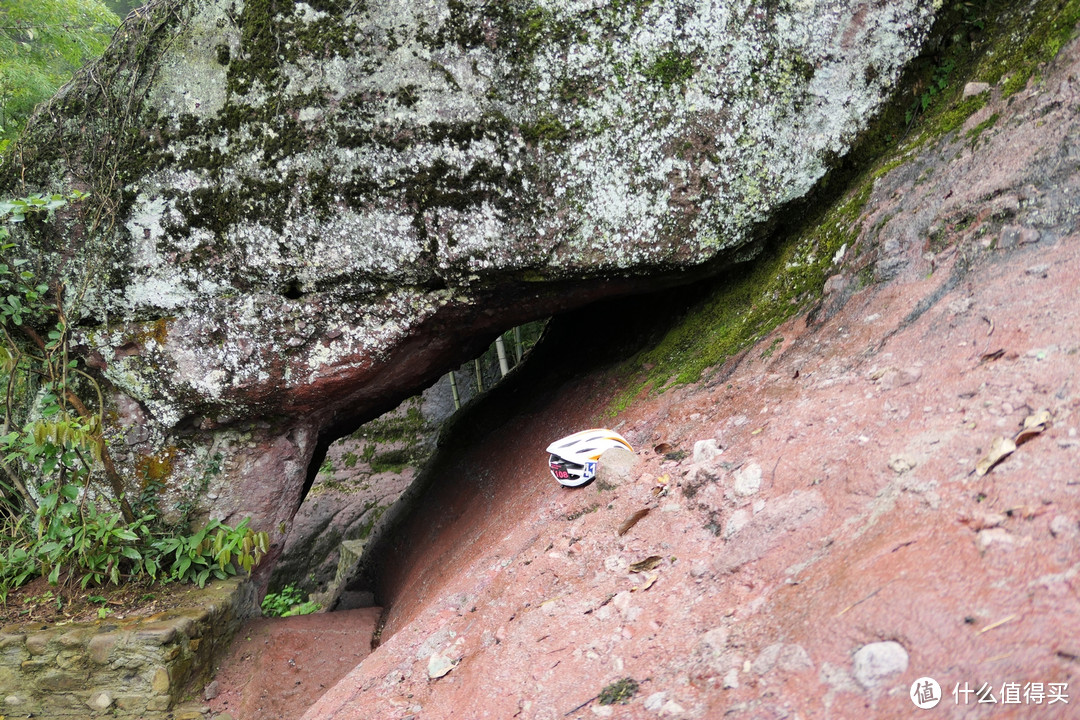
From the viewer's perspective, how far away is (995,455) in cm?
190

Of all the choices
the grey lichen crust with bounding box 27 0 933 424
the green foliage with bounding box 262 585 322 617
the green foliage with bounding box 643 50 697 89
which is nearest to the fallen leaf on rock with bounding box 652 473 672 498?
the grey lichen crust with bounding box 27 0 933 424

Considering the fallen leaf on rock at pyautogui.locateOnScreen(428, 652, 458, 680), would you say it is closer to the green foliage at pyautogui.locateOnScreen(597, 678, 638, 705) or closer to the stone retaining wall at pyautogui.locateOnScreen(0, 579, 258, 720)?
the green foliage at pyautogui.locateOnScreen(597, 678, 638, 705)

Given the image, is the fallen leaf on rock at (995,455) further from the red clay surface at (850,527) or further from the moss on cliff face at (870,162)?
the moss on cliff face at (870,162)

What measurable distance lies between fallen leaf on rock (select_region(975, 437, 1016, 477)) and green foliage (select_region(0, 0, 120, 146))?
28.0 feet

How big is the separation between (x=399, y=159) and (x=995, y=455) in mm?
3134

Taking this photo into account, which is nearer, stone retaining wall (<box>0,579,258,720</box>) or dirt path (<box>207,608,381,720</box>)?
stone retaining wall (<box>0,579,258,720</box>)

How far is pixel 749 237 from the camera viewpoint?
397 centimetres

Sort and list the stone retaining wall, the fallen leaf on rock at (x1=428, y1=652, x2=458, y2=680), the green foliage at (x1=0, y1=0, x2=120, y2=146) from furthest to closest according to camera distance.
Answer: the green foliage at (x1=0, y1=0, x2=120, y2=146) < the stone retaining wall < the fallen leaf on rock at (x1=428, y1=652, x2=458, y2=680)

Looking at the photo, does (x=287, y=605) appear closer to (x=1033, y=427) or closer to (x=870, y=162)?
(x=870, y=162)

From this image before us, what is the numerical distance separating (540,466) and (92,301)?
9.55 ft

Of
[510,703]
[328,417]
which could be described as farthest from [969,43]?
[328,417]

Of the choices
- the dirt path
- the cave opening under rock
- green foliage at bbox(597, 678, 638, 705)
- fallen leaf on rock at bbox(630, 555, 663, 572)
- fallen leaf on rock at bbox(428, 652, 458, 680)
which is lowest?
the cave opening under rock

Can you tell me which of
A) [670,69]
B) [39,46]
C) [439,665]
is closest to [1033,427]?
[439,665]

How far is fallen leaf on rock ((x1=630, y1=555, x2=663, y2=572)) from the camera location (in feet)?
8.43
